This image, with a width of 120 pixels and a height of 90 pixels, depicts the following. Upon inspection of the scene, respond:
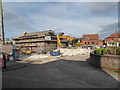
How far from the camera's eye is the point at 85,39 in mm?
54906

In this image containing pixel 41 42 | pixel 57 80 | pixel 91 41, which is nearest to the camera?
pixel 57 80

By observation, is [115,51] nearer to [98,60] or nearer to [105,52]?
[105,52]

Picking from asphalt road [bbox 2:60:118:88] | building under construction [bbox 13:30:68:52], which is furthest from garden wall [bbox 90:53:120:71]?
building under construction [bbox 13:30:68:52]

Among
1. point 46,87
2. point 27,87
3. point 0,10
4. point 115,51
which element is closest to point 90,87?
point 46,87

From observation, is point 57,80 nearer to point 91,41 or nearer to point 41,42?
point 41,42

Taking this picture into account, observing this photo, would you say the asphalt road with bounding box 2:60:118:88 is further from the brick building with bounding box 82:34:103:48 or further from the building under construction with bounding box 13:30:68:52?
the brick building with bounding box 82:34:103:48

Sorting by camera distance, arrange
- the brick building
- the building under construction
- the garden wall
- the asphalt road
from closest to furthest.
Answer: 1. the asphalt road
2. the garden wall
3. the building under construction
4. the brick building

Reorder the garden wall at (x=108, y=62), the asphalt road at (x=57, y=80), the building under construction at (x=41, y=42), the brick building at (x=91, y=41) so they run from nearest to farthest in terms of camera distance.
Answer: the asphalt road at (x=57, y=80) < the garden wall at (x=108, y=62) < the building under construction at (x=41, y=42) < the brick building at (x=91, y=41)

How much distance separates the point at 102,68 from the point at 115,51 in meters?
2.77

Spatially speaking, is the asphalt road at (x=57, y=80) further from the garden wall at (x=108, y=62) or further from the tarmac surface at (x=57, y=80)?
the garden wall at (x=108, y=62)

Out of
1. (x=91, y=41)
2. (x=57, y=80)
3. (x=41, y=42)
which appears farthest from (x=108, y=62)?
(x=91, y=41)

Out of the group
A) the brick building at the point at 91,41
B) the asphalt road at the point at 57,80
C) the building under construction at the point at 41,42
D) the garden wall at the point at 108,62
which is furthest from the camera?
the brick building at the point at 91,41

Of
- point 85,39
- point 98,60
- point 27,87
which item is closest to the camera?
point 27,87

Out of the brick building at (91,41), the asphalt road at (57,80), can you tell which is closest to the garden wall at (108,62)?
the asphalt road at (57,80)
